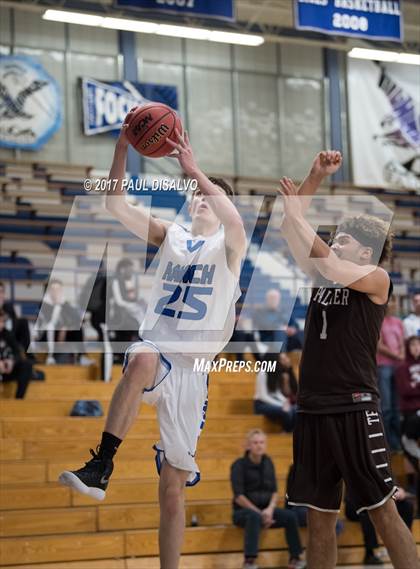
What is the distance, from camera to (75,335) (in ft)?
38.9

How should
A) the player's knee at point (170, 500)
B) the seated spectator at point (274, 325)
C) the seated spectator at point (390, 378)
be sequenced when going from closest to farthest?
the player's knee at point (170, 500) → the seated spectator at point (390, 378) → the seated spectator at point (274, 325)

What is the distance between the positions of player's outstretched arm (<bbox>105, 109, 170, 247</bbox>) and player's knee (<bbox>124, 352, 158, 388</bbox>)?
29.0 inches

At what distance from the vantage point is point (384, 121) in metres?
20.6

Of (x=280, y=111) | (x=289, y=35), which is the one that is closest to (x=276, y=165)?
(x=280, y=111)

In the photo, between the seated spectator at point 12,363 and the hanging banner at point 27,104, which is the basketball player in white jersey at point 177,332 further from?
the hanging banner at point 27,104

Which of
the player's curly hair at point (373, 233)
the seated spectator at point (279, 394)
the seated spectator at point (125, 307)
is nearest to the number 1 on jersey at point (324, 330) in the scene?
the player's curly hair at point (373, 233)

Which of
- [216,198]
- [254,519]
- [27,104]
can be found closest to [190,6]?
[254,519]

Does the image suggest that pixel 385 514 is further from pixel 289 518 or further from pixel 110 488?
pixel 110 488

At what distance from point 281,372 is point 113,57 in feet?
36.0

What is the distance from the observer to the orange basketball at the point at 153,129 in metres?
5.23

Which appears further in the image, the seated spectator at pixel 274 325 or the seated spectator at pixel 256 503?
the seated spectator at pixel 274 325

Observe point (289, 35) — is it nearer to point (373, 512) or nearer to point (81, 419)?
point (81, 419)

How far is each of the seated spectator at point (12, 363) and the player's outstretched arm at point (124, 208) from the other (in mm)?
5251

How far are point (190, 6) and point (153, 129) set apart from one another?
6374 mm
